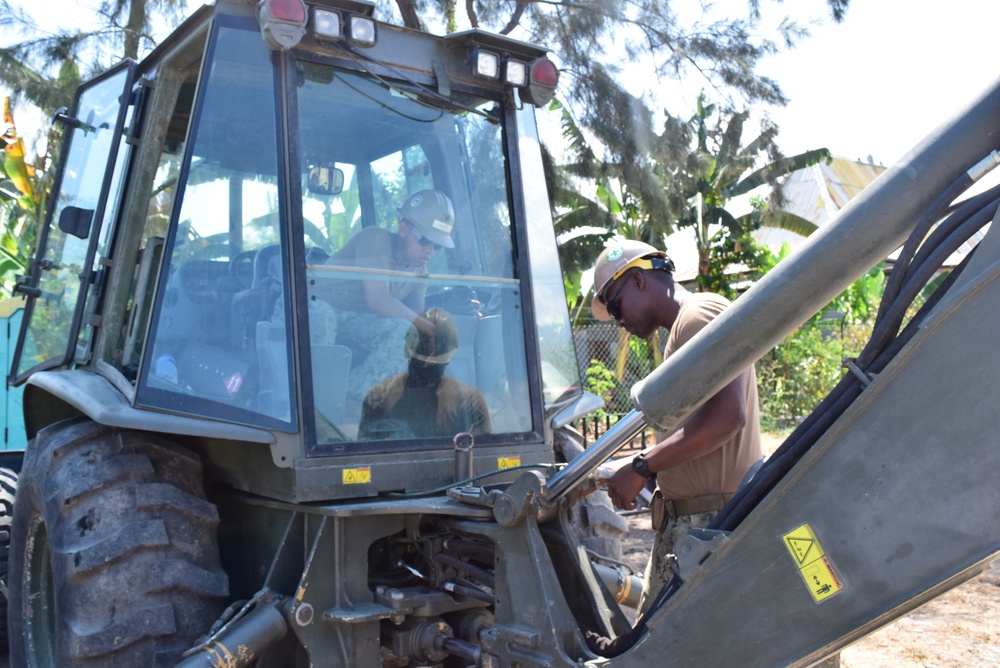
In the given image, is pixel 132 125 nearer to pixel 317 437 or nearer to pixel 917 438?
pixel 317 437

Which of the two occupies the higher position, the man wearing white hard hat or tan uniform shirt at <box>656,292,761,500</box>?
the man wearing white hard hat

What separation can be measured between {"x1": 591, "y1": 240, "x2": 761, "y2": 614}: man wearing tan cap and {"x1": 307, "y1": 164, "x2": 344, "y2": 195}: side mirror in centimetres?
104

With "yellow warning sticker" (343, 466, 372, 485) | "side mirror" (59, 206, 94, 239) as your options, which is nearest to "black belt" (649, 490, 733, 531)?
"yellow warning sticker" (343, 466, 372, 485)

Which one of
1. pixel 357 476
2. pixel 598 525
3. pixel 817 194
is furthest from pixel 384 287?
pixel 817 194

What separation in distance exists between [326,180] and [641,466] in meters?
1.58

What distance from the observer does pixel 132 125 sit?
3.92 m

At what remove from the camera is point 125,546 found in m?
3.09

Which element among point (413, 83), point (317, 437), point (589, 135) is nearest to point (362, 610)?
point (317, 437)

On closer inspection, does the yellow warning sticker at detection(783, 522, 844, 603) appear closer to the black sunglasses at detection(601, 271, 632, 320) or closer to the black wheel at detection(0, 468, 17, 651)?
the black sunglasses at detection(601, 271, 632, 320)

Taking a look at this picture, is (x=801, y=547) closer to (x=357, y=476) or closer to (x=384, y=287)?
(x=357, y=476)

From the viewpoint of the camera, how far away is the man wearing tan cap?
2.96 metres

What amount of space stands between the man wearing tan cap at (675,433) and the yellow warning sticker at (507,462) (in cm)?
48

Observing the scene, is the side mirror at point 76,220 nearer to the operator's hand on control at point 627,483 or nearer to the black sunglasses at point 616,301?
the black sunglasses at point 616,301

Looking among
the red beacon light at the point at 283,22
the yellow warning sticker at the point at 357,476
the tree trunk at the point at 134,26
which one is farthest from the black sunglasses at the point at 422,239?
the tree trunk at the point at 134,26
